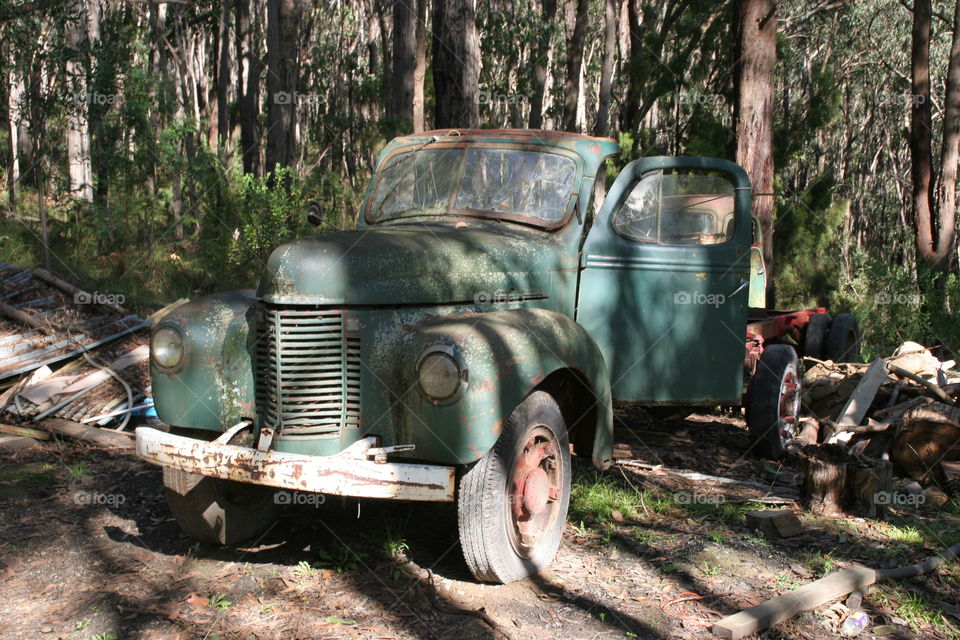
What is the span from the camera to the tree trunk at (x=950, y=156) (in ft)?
56.3

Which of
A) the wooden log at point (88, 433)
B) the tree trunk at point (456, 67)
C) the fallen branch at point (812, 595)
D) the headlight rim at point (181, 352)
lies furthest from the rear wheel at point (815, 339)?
the headlight rim at point (181, 352)

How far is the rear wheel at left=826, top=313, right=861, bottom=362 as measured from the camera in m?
9.44

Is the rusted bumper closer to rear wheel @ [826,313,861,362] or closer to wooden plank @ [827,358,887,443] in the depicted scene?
wooden plank @ [827,358,887,443]

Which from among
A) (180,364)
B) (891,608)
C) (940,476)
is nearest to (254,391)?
(180,364)

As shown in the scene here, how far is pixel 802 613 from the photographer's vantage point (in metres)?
4.16

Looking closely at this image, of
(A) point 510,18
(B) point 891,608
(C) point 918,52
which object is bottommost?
(B) point 891,608

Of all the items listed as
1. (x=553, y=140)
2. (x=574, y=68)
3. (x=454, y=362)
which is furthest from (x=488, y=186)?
(x=574, y=68)

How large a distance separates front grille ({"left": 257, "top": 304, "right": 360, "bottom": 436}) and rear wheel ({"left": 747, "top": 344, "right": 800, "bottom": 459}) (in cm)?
386

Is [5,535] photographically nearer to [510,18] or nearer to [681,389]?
[681,389]

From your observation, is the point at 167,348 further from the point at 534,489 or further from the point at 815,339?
the point at 815,339

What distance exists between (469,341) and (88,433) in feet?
14.6

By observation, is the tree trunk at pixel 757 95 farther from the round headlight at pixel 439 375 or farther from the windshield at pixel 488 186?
the round headlight at pixel 439 375

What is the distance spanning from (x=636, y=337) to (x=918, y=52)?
14714 mm

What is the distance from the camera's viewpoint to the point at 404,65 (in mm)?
16250
